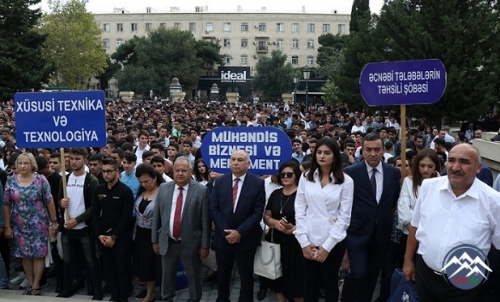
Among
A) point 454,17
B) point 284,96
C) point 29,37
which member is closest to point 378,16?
point 454,17

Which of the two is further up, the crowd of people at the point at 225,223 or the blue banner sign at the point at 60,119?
the blue banner sign at the point at 60,119

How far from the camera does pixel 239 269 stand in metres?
5.79

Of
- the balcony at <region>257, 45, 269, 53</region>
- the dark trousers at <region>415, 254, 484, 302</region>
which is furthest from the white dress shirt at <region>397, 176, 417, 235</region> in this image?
the balcony at <region>257, 45, 269, 53</region>

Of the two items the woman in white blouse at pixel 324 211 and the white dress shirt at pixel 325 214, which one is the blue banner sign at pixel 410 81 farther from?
the white dress shirt at pixel 325 214

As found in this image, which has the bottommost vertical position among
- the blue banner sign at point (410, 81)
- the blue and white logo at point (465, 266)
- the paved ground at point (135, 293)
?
the paved ground at point (135, 293)

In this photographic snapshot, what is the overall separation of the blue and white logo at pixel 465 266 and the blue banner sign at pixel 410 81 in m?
2.95

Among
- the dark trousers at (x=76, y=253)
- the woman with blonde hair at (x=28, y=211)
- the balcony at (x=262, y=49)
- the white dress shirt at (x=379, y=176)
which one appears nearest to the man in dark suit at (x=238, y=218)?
the white dress shirt at (x=379, y=176)

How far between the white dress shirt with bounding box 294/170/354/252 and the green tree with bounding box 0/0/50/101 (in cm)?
2806

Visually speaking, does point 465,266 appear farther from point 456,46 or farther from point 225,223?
point 456,46

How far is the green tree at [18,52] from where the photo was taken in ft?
98.1

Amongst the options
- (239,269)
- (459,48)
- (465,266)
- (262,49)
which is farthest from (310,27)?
(465,266)

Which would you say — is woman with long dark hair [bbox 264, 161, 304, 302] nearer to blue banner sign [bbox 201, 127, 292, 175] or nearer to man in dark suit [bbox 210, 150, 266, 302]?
man in dark suit [bbox 210, 150, 266, 302]

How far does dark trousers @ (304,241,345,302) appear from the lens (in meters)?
5.19

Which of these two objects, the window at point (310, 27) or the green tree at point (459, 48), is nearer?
the green tree at point (459, 48)
